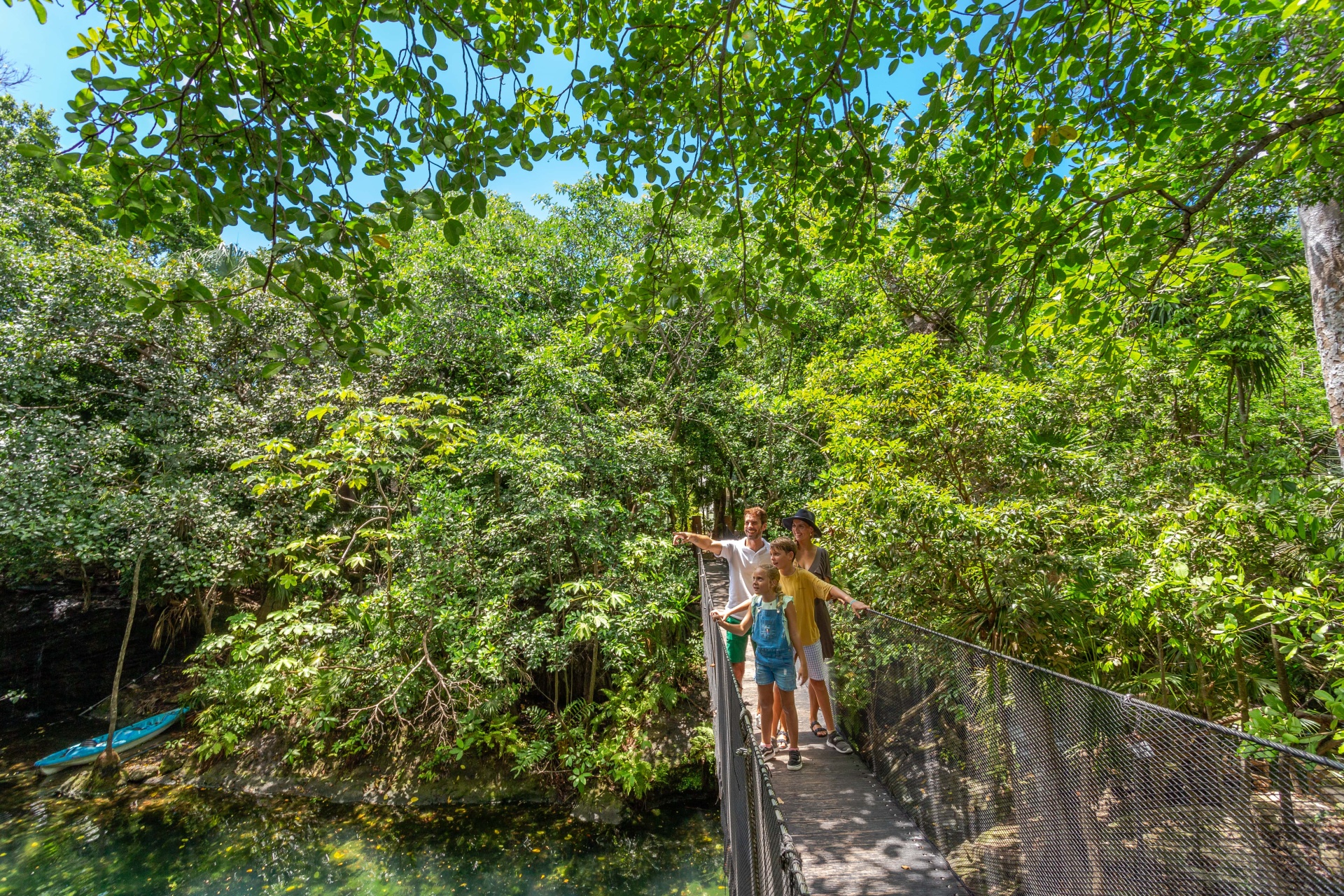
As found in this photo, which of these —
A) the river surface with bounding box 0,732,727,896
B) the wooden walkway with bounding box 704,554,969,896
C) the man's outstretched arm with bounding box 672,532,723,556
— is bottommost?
the river surface with bounding box 0,732,727,896

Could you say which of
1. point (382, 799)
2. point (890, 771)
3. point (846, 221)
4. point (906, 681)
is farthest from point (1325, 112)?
point (382, 799)

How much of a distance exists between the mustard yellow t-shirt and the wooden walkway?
0.57 metres

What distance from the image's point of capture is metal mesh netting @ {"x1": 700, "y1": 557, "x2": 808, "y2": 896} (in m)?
1.19

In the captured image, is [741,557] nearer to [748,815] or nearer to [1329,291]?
[748,815]

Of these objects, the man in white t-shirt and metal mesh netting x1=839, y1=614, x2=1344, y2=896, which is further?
the man in white t-shirt

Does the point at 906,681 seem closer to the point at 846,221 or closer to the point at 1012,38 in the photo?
the point at 846,221

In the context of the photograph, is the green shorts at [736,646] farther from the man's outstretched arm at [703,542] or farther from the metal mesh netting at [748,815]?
the man's outstretched arm at [703,542]

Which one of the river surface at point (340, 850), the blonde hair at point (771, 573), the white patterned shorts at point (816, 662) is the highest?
the blonde hair at point (771, 573)

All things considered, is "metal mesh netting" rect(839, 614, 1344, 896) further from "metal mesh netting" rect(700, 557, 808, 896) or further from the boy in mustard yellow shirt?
"metal mesh netting" rect(700, 557, 808, 896)

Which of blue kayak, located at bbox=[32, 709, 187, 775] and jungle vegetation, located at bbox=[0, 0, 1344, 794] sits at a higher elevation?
jungle vegetation, located at bbox=[0, 0, 1344, 794]

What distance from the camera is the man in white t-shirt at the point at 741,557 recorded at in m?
2.99

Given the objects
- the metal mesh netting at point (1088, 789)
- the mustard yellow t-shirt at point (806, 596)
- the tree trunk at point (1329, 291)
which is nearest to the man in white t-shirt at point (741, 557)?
the mustard yellow t-shirt at point (806, 596)

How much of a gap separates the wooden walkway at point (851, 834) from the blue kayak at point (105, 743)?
819 cm

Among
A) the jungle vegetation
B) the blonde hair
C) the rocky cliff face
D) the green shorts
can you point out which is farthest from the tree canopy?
the rocky cliff face
